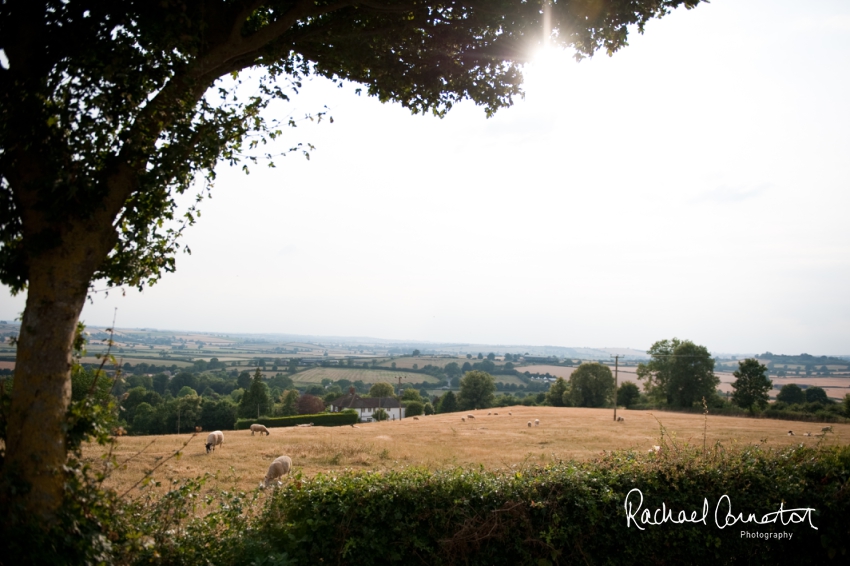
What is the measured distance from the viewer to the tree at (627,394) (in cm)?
Answer: 7569

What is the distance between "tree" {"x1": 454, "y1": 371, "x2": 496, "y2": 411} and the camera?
8556 centimetres

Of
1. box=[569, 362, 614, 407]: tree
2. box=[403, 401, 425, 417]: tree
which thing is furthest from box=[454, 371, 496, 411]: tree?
box=[569, 362, 614, 407]: tree

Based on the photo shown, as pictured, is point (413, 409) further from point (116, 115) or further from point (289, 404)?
point (116, 115)

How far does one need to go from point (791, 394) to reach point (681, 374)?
13766 millimetres

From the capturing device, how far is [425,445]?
1104 inches

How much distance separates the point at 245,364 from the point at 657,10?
153951 mm

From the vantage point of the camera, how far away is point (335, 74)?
8.38 meters

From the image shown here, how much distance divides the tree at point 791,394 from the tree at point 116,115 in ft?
238

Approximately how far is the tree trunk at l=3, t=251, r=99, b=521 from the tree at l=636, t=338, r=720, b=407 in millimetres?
69360

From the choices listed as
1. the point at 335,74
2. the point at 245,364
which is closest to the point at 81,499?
the point at 335,74

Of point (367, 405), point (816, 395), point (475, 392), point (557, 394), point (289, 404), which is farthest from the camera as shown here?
point (367, 405)

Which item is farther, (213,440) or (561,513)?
(213,440)

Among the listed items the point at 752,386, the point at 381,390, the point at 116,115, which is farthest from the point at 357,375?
the point at 116,115

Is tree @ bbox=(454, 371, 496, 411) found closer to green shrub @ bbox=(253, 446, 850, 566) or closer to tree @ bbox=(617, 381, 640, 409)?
tree @ bbox=(617, 381, 640, 409)
